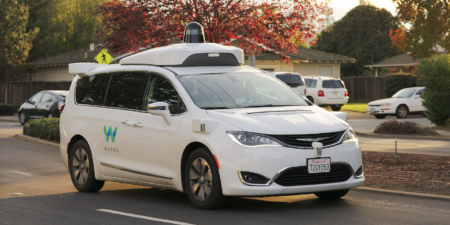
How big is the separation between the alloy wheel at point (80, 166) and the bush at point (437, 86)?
612 inches

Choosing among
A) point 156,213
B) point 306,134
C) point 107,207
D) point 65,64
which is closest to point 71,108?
point 107,207

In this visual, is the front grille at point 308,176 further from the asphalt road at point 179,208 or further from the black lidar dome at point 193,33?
the black lidar dome at point 193,33

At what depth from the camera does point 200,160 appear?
7820 millimetres

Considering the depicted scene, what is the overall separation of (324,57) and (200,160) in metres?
39.2

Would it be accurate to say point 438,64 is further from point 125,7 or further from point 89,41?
point 89,41

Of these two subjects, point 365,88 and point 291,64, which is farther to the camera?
point 365,88

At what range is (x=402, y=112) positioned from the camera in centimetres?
2958

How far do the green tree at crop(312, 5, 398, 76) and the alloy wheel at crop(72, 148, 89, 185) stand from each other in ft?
188

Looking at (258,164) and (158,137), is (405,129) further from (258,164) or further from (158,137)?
(258,164)

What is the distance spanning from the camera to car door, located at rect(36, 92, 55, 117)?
25.8 m

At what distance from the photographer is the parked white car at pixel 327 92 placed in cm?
3478

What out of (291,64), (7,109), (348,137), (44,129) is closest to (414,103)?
(291,64)

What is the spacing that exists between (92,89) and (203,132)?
10.2ft

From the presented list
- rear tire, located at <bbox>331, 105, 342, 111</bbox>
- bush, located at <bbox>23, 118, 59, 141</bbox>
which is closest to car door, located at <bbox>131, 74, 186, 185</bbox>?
bush, located at <bbox>23, 118, 59, 141</bbox>
